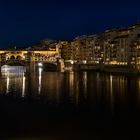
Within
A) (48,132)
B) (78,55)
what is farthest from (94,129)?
(78,55)

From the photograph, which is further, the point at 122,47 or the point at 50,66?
the point at 50,66

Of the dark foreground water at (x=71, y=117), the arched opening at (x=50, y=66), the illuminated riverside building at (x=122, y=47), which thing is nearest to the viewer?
the dark foreground water at (x=71, y=117)

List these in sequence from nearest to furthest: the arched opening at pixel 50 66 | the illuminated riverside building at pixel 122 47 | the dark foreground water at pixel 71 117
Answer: the dark foreground water at pixel 71 117, the illuminated riverside building at pixel 122 47, the arched opening at pixel 50 66

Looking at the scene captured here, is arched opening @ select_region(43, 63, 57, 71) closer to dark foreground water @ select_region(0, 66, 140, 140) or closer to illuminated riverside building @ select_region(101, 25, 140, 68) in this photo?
illuminated riverside building @ select_region(101, 25, 140, 68)

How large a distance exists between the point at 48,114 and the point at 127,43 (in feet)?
169

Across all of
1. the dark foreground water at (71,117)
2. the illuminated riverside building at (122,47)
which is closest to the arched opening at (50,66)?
the illuminated riverside building at (122,47)

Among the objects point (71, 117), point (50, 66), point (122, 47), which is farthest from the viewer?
point (50, 66)

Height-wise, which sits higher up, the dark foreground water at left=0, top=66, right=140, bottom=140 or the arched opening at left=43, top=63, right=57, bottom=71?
the arched opening at left=43, top=63, right=57, bottom=71

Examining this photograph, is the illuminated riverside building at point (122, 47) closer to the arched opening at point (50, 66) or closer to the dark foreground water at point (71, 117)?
the arched opening at point (50, 66)

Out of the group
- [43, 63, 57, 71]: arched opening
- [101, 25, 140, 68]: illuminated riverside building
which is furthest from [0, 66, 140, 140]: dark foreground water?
[43, 63, 57, 71]: arched opening

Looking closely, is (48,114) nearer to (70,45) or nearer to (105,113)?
(105,113)

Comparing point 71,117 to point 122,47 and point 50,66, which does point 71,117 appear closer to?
point 122,47

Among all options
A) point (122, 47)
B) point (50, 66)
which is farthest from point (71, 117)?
point (50, 66)

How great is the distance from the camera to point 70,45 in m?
107
